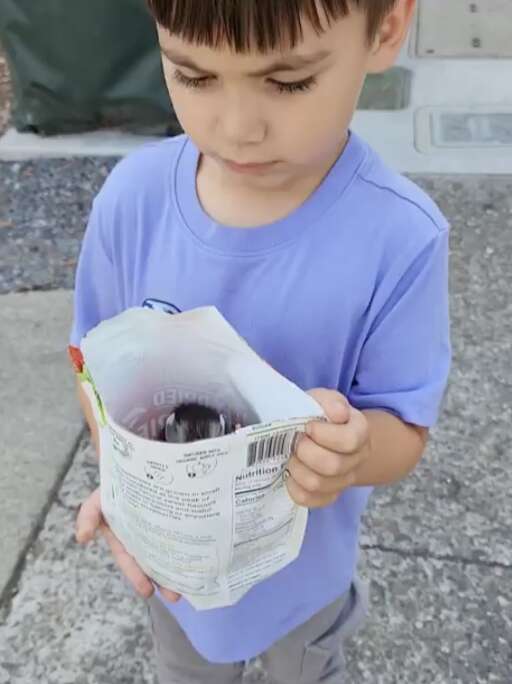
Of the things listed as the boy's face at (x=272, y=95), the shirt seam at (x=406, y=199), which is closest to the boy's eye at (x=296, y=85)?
the boy's face at (x=272, y=95)

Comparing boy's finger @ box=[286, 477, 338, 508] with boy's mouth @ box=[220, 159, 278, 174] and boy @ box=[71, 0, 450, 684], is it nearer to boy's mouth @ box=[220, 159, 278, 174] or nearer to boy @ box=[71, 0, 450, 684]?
boy @ box=[71, 0, 450, 684]

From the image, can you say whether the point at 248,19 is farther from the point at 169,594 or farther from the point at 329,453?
the point at 169,594

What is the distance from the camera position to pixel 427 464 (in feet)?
9.25

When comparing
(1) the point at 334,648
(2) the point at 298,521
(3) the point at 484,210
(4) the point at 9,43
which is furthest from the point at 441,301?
(4) the point at 9,43

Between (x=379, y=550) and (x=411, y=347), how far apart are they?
1.23 meters

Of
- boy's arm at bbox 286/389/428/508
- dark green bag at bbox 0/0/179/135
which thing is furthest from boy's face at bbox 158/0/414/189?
dark green bag at bbox 0/0/179/135

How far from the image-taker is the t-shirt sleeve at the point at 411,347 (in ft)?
4.69

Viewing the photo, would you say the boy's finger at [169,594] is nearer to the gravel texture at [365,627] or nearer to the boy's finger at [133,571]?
the boy's finger at [133,571]

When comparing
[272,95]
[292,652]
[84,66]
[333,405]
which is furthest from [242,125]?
[84,66]

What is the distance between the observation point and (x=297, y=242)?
144cm

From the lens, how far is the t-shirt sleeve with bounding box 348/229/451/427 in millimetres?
1431

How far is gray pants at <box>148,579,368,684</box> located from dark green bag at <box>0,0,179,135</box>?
3000mm

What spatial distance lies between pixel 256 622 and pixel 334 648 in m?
0.27

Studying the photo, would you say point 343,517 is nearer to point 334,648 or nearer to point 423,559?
point 334,648
